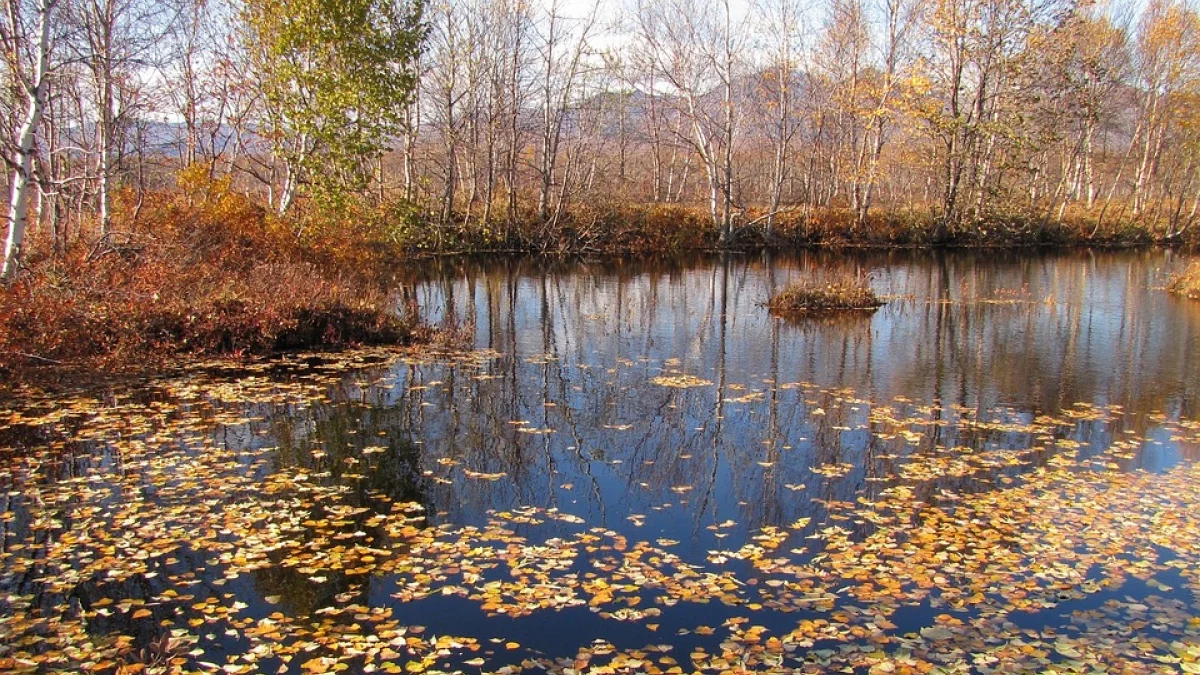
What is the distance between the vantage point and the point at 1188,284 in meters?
25.4

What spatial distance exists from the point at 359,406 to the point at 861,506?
24.1 ft

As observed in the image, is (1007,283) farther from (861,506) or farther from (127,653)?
(127,653)

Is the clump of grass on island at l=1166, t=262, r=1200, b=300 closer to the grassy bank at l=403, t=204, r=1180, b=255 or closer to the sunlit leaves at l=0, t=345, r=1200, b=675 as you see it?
the grassy bank at l=403, t=204, r=1180, b=255

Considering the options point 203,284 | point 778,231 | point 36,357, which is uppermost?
point 778,231

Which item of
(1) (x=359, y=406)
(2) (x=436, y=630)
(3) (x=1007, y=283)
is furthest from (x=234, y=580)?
(3) (x=1007, y=283)

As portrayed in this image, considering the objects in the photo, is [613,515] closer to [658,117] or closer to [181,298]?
[181,298]

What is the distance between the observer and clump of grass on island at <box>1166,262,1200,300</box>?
81.6ft

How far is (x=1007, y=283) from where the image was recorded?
29.1 meters

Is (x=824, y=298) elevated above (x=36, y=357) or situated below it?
above

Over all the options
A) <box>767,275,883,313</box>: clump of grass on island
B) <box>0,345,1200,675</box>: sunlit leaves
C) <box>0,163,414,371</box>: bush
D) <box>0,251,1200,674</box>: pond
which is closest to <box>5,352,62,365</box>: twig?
<box>0,163,414,371</box>: bush

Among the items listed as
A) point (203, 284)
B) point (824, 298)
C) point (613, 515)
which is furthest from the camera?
point (824, 298)

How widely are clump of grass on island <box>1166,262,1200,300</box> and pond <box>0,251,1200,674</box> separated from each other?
11240mm

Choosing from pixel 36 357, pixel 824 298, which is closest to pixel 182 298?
pixel 36 357

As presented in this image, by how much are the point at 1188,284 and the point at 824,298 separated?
1241cm
